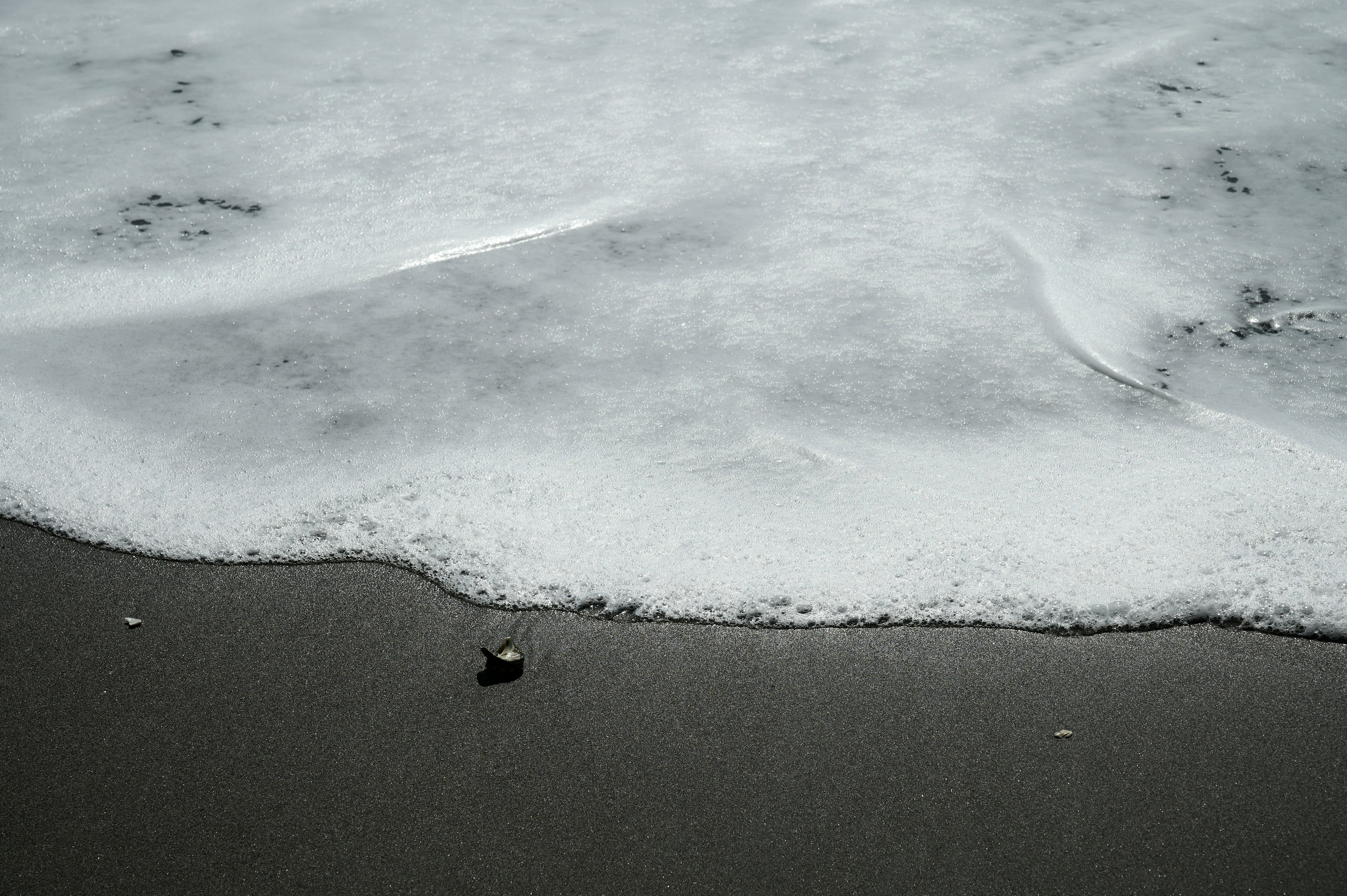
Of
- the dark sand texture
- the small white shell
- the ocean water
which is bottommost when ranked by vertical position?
the dark sand texture

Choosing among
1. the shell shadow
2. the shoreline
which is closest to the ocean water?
the shoreline

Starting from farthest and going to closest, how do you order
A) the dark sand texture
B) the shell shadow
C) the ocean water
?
the ocean water < the shell shadow < the dark sand texture

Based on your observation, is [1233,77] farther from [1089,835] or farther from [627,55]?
[1089,835]

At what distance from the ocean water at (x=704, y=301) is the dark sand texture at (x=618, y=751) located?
10 centimetres

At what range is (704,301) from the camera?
2775mm

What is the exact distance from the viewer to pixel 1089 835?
161 centimetres

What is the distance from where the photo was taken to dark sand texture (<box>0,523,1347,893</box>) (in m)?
1.57

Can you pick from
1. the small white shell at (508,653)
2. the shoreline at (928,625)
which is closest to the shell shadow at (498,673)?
the small white shell at (508,653)

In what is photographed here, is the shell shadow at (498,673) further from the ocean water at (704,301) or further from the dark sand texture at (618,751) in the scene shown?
the ocean water at (704,301)

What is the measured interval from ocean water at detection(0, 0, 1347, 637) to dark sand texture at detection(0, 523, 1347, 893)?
10 centimetres

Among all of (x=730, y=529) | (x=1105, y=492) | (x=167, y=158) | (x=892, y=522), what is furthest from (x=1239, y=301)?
(x=167, y=158)

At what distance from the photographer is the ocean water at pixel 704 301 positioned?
2090 mm

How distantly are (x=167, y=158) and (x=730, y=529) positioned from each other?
7.74 ft

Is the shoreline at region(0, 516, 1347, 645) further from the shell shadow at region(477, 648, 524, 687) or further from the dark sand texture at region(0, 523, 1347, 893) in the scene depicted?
the shell shadow at region(477, 648, 524, 687)
